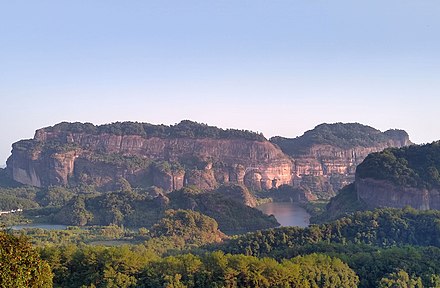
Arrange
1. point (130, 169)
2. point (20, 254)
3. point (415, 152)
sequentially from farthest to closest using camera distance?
point (130, 169)
point (415, 152)
point (20, 254)

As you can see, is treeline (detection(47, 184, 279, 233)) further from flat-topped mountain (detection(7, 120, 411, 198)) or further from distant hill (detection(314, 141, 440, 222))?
flat-topped mountain (detection(7, 120, 411, 198))

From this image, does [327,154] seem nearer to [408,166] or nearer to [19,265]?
[408,166]

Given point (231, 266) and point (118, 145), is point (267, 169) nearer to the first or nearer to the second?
point (118, 145)

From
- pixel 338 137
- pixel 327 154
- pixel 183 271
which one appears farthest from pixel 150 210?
pixel 338 137

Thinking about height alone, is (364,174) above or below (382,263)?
above

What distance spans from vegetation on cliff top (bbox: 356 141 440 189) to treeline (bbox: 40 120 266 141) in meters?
66.9

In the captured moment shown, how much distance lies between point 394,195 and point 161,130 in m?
86.4

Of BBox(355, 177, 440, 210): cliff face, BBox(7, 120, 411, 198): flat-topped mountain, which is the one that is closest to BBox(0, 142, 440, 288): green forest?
BBox(355, 177, 440, 210): cliff face

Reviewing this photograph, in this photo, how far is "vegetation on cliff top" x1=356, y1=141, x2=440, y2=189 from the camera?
70.8 meters

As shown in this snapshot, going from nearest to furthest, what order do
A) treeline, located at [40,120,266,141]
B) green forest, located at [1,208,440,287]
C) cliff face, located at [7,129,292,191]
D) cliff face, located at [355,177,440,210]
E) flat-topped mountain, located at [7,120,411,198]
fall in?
green forest, located at [1,208,440,287]
cliff face, located at [355,177,440,210]
cliff face, located at [7,129,292,191]
flat-topped mountain, located at [7,120,411,198]
treeline, located at [40,120,266,141]

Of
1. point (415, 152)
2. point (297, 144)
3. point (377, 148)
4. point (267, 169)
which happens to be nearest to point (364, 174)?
point (415, 152)

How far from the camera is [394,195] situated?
73.1 metres

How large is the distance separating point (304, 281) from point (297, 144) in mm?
126345

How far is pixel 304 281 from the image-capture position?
104 ft
